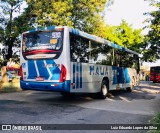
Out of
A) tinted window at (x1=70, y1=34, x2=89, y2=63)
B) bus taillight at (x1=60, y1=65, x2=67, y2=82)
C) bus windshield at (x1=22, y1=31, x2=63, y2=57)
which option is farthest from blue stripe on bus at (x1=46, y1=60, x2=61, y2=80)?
tinted window at (x1=70, y1=34, x2=89, y2=63)

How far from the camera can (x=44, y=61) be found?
41.5ft

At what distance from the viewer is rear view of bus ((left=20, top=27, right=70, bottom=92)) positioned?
40.2 feet

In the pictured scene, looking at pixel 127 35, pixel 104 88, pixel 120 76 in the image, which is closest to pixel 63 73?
pixel 104 88

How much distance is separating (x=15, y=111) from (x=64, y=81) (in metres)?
2.56

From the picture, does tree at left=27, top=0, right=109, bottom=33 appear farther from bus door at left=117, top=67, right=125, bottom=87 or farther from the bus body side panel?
the bus body side panel

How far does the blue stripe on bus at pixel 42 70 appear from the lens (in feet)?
41.3

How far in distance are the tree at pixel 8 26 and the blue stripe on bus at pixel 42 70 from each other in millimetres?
8869

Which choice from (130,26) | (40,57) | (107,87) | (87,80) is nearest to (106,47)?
(107,87)

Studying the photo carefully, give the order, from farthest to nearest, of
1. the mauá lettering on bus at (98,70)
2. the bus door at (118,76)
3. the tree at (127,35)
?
the tree at (127,35) < the bus door at (118,76) < the mauá lettering on bus at (98,70)

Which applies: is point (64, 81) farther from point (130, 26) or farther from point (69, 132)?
point (130, 26)

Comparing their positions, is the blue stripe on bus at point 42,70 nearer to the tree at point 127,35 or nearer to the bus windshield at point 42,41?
the bus windshield at point 42,41

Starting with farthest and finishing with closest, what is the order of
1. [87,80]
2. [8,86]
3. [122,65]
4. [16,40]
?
[16,40]
[8,86]
[122,65]
[87,80]

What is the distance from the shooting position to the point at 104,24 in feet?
89.0

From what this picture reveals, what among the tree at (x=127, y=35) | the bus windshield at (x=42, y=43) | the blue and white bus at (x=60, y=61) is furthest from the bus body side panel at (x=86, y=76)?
the tree at (x=127, y=35)
